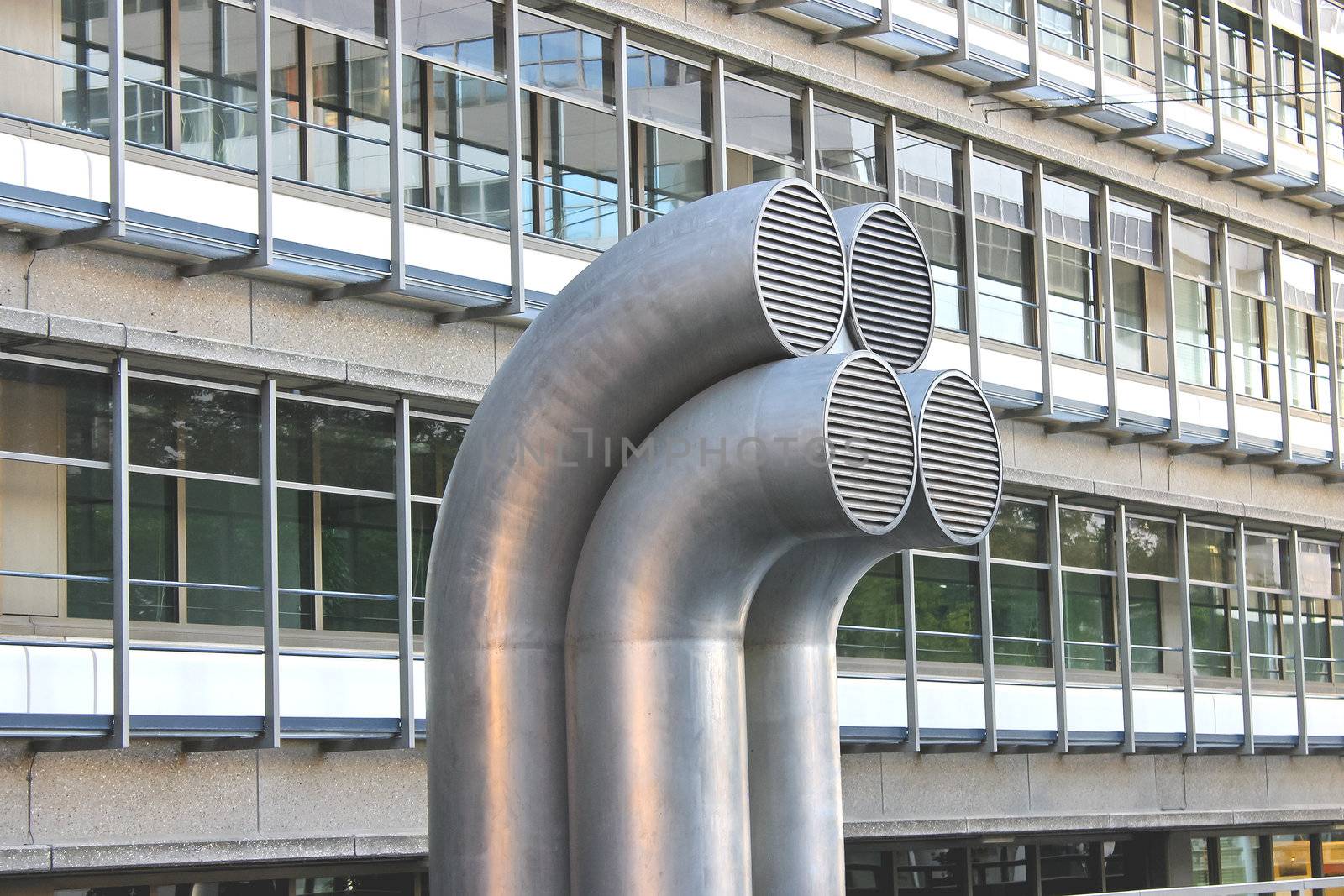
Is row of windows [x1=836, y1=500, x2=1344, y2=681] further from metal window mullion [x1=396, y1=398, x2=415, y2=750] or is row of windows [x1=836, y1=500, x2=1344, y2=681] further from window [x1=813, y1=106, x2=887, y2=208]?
metal window mullion [x1=396, y1=398, x2=415, y2=750]

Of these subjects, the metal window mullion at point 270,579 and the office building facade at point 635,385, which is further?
the metal window mullion at point 270,579

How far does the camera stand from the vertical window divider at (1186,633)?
23.4 meters

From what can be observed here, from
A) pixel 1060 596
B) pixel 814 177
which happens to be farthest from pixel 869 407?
pixel 1060 596

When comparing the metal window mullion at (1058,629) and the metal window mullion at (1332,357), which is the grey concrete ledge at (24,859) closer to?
the metal window mullion at (1058,629)

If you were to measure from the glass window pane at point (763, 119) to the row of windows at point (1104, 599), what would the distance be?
4.18m

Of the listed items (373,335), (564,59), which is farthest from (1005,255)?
(373,335)

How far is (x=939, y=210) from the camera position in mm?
21141

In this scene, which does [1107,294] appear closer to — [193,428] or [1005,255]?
[1005,255]

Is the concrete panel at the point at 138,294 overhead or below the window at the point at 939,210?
below

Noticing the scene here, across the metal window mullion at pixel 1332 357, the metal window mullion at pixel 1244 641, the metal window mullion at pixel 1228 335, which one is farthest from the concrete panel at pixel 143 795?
the metal window mullion at pixel 1332 357

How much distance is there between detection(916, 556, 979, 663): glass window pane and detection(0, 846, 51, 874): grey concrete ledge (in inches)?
389

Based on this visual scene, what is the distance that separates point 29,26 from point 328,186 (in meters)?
2.46

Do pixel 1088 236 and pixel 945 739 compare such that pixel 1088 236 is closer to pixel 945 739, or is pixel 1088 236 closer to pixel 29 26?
pixel 945 739

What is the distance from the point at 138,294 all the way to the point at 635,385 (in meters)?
8.10
